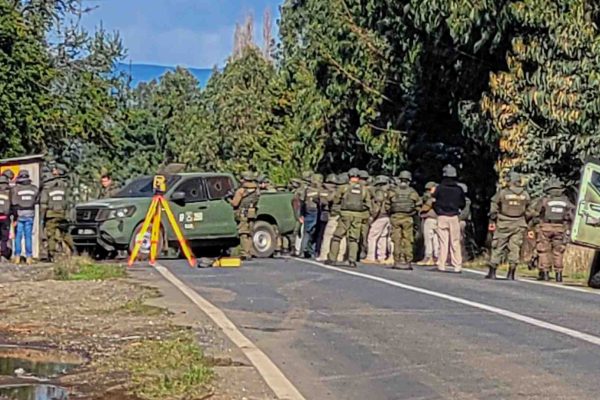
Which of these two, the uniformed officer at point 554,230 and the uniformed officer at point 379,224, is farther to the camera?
the uniformed officer at point 379,224

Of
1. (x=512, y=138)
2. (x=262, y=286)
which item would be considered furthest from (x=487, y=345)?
(x=512, y=138)

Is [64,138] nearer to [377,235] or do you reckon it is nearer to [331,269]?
[377,235]

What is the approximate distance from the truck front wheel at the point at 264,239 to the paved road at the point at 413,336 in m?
7.20

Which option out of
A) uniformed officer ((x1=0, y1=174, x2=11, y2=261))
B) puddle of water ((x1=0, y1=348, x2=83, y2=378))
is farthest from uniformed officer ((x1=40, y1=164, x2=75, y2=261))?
puddle of water ((x1=0, y1=348, x2=83, y2=378))

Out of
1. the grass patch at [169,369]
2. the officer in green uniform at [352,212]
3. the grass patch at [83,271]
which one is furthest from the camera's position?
the officer in green uniform at [352,212]

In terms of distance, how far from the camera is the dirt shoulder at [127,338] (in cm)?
944

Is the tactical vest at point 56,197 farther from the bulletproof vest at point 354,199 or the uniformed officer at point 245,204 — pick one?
the bulletproof vest at point 354,199

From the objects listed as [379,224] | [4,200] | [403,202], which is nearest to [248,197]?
[403,202]

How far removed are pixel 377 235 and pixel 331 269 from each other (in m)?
3.60

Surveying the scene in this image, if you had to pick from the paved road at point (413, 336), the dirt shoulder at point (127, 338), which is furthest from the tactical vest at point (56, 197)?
the paved road at point (413, 336)

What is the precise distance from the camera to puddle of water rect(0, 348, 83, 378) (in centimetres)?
1023

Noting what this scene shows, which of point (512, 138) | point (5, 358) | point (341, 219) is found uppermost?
point (512, 138)

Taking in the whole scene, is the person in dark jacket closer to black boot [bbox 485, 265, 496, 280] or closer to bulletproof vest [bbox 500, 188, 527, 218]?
black boot [bbox 485, 265, 496, 280]

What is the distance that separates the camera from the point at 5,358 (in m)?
10.9
